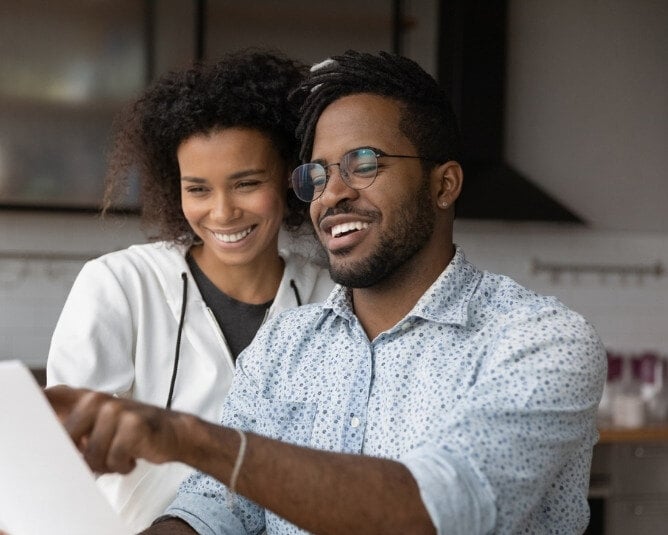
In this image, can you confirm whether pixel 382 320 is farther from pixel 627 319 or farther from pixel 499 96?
pixel 627 319

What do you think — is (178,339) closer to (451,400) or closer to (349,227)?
(349,227)

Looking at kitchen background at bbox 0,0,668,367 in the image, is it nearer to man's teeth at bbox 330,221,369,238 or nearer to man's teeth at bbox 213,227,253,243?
man's teeth at bbox 213,227,253,243

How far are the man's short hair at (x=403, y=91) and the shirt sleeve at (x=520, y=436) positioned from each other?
387mm

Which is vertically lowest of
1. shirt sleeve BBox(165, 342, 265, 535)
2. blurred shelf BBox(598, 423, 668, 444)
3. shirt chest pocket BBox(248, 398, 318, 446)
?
Result: blurred shelf BBox(598, 423, 668, 444)

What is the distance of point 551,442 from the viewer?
1419 mm

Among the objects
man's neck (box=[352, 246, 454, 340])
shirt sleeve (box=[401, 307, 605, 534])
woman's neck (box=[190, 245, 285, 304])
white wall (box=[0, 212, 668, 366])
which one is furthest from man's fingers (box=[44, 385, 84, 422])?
white wall (box=[0, 212, 668, 366])

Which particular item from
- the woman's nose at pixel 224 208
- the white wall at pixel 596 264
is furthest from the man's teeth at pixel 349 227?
the white wall at pixel 596 264

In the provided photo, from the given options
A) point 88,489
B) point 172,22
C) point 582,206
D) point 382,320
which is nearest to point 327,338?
point 382,320

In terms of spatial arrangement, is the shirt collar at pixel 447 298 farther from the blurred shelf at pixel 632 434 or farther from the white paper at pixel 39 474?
the blurred shelf at pixel 632 434

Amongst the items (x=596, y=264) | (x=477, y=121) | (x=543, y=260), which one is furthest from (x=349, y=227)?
(x=596, y=264)

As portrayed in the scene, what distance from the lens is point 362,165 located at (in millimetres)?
1728

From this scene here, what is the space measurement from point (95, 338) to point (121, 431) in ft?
3.05

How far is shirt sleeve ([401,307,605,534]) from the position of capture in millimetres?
1321

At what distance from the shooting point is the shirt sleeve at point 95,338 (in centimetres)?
205
